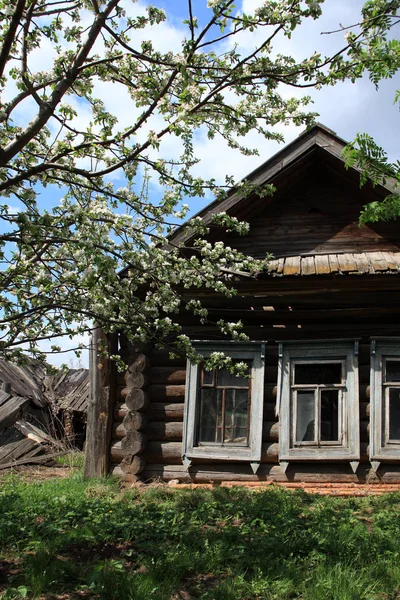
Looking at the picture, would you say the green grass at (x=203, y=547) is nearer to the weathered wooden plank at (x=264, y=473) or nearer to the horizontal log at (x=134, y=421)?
the weathered wooden plank at (x=264, y=473)

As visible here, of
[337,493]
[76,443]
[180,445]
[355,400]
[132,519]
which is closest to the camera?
[132,519]

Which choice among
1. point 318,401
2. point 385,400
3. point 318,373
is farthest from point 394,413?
point 318,373

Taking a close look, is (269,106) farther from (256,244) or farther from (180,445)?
(180,445)

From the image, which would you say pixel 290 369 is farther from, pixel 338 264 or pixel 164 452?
pixel 164 452

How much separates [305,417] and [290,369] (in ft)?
2.42

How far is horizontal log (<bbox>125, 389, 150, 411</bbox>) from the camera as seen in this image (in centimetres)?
938

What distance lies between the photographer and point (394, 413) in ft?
29.2

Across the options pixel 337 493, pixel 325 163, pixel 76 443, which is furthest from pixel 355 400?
pixel 76 443

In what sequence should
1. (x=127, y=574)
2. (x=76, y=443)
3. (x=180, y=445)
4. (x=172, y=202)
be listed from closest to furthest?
(x=127, y=574) → (x=172, y=202) → (x=180, y=445) → (x=76, y=443)

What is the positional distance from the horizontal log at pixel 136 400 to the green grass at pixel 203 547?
69.5 inches

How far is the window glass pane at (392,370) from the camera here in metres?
9.05

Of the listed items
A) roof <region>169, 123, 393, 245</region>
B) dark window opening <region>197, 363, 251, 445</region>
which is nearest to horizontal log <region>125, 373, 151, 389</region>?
dark window opening <region>197, 363, 251, 445</region>

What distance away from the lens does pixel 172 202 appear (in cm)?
561

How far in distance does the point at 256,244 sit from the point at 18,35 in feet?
18.0
